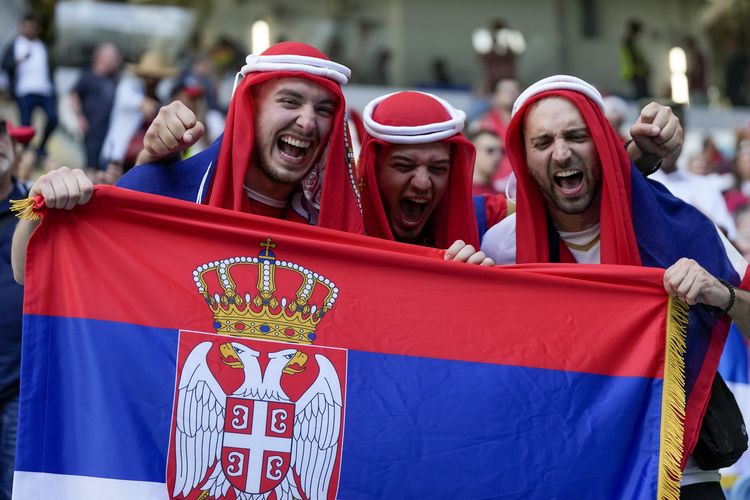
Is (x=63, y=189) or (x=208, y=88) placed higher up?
(x=208, y=88)

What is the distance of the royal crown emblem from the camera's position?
11.8 feet

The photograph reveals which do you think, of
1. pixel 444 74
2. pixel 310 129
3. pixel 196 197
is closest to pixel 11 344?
pixel 196 197

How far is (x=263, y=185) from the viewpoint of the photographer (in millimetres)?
4109

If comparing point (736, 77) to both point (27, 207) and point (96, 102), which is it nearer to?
point (96, 102)

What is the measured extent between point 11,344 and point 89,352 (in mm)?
1663

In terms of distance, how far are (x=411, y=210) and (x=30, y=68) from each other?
8.80 metres

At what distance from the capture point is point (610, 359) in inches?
153

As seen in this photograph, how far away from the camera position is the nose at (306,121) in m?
4.04

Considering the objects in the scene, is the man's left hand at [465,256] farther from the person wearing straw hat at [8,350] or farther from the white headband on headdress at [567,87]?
the person wearing straw hat at [8,350]

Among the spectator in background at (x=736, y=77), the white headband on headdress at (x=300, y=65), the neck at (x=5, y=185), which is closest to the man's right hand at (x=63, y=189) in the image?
the white headband on headdress at (x=300, y=65)

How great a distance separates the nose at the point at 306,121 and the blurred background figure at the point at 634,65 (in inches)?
603

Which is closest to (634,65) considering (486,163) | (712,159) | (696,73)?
(696,73)

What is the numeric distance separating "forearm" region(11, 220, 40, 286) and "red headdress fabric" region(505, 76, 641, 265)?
65.5 inches

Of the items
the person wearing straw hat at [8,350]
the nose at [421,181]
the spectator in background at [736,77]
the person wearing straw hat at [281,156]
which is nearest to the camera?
the person wearing straw hat at [281,156]
